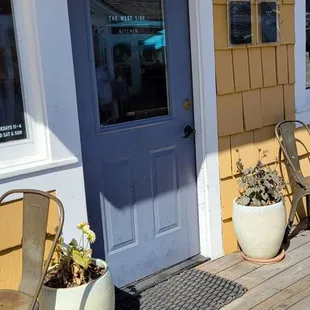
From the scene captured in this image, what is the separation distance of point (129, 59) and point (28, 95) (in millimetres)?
681

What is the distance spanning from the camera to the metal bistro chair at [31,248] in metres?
1.87

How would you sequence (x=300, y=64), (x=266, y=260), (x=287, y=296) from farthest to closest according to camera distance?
(x=300, y=64), (x=266, y=260), (x=287, y=296)

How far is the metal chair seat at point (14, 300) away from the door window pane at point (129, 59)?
104 cm

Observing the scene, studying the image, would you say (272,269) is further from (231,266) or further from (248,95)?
(248,95)

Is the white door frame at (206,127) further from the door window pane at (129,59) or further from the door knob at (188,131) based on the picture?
the door window pane at (129,59)

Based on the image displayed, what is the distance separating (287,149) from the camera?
3395mm

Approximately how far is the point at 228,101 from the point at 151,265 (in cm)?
111

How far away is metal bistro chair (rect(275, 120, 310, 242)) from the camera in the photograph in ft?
10.8

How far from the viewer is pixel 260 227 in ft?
9.66

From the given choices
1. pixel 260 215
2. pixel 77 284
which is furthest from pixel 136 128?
pixel 77 284

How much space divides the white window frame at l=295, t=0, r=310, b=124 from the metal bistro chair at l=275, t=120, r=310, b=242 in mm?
141

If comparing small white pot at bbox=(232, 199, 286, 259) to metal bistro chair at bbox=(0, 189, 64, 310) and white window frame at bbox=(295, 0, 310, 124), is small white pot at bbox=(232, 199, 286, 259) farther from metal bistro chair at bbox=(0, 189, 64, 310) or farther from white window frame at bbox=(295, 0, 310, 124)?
metal bistro chair at bbox=(0, 189, 64, 310)

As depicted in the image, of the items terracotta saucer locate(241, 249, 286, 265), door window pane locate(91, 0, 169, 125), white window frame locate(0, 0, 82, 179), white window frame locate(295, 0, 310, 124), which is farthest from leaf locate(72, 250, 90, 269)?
white window frame locate(295, 0, 310, 124)

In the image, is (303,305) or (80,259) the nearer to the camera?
(80,259)
